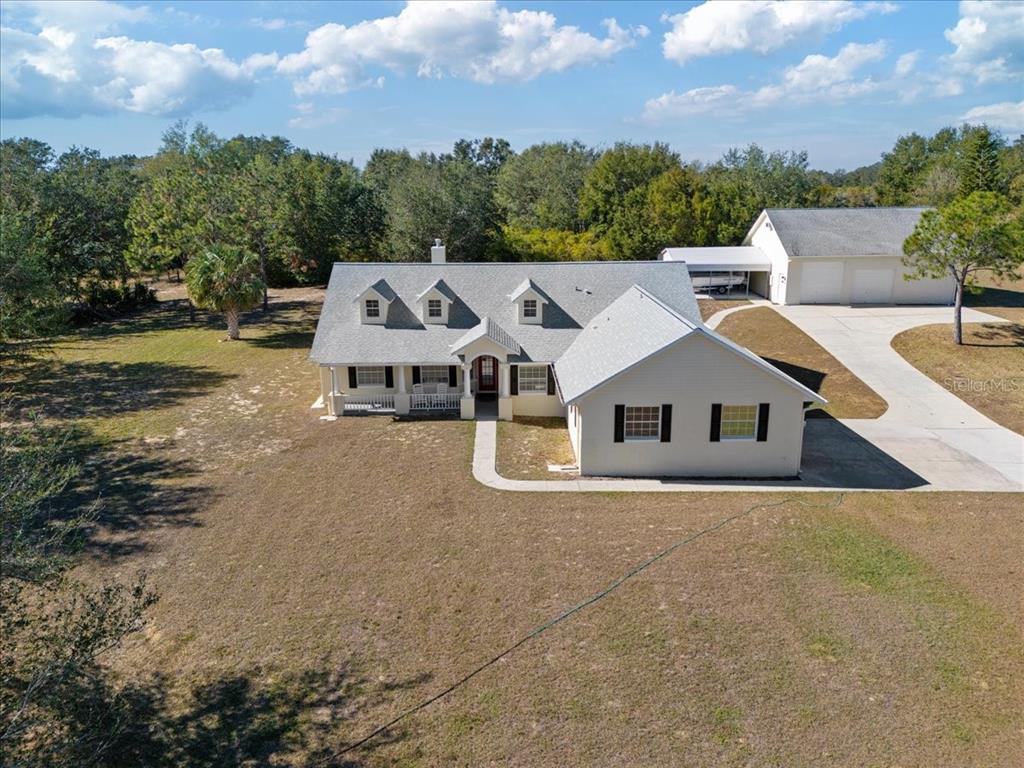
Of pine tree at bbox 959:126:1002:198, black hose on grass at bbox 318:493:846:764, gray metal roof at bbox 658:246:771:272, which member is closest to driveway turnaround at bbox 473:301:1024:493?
black hose on grass at bbox 318:493:846:764

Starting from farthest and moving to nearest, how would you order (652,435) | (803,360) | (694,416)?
1. (803,360)
2. (652,435)
3. (694,416)

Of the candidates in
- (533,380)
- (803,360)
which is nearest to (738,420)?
(533,380)

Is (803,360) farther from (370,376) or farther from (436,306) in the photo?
(370,376)

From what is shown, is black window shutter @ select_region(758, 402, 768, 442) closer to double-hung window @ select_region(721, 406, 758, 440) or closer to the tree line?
double-hung window @ select_region(721, 406, 758, 440)

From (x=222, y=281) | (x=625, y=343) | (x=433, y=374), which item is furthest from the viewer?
(x=222, y=281)

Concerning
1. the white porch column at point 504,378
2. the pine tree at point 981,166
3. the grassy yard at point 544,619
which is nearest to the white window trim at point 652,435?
the grassy yard at point 544,619

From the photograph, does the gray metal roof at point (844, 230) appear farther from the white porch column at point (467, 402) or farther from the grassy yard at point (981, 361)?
the white porch column at point (467, 402)
